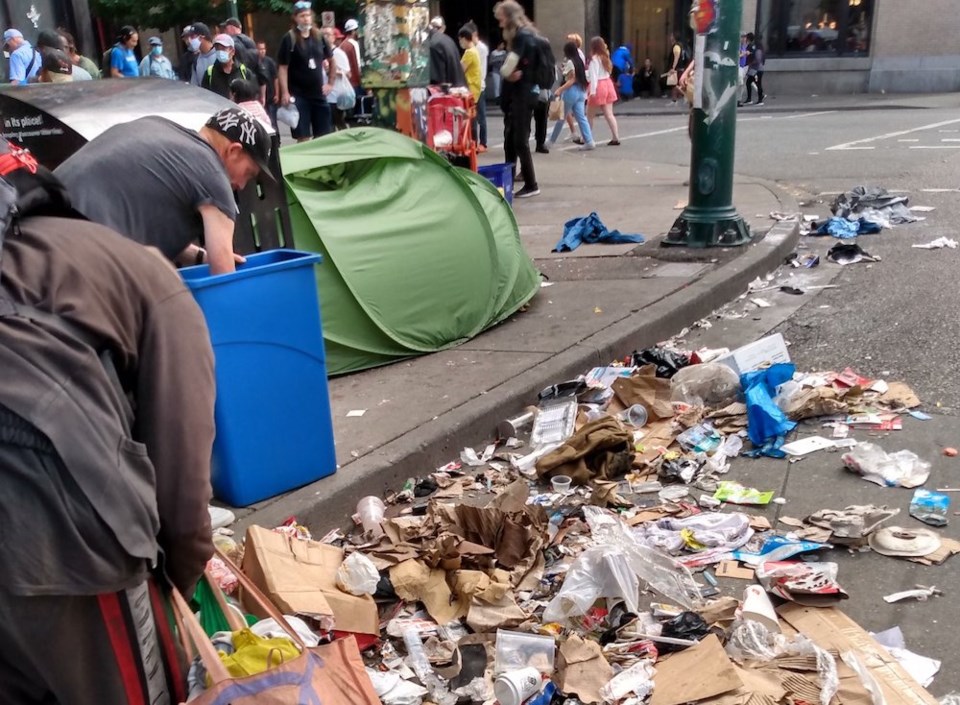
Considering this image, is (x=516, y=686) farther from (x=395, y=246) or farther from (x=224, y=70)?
(x=224, y=70)

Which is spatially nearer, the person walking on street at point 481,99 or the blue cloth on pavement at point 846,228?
the blue cloth on pavement at point 846,228

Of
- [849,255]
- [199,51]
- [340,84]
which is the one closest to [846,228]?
[849,255]

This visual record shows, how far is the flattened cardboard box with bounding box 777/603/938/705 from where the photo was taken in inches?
97.3

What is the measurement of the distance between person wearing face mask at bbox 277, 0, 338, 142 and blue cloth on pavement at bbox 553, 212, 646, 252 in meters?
5.20

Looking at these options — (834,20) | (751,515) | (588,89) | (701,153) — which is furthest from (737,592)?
(834,20)

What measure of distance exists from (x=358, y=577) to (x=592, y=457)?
138cm

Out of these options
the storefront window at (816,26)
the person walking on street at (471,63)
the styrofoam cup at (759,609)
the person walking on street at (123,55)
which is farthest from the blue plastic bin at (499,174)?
the storefront window at (816,26)

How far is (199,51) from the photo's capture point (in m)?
12.5

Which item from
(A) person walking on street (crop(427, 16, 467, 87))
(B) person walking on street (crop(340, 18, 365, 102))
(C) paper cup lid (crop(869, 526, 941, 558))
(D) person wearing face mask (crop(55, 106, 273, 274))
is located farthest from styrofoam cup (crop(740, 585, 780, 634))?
(B) person walking on street (crop(340, 18, 365, 102))

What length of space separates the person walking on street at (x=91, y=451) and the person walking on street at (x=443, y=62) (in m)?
9.50

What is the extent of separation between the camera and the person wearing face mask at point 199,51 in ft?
39.1

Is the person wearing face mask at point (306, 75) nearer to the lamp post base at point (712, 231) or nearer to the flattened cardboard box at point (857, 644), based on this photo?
the lamp post base at point (712, 231)

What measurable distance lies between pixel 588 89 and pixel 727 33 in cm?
793

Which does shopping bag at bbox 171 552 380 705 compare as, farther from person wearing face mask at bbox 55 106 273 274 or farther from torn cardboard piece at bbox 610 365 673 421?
torn cardboard piece at bbox 610 365 673 421
